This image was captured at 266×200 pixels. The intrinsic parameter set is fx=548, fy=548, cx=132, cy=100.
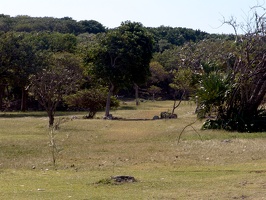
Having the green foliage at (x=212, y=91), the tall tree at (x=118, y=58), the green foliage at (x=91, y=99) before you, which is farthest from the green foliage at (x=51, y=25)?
the green foliage at (x=212, y=91)

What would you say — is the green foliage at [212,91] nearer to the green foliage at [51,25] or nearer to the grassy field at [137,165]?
the grassy field at [137,165]

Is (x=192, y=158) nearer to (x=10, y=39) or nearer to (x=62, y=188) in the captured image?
(x=62, y=188)

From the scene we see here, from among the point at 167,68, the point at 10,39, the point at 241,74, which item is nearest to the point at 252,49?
the point at 241,74

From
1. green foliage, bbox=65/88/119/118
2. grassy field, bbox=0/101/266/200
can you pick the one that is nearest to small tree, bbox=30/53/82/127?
green foliage, bbox=65/88/119/118

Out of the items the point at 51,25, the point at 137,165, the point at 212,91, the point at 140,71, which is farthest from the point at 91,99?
the point at 51,25

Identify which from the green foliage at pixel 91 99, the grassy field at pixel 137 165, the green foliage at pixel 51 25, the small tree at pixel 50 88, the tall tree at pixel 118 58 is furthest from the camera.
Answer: the green foliage at pixel 51 25

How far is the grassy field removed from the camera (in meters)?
10.5

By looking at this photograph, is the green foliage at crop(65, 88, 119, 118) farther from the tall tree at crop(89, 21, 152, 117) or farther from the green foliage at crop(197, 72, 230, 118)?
the green foliage at crop(197, 72, 230, 118)

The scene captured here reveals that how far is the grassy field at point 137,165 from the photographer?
1047 centimetres

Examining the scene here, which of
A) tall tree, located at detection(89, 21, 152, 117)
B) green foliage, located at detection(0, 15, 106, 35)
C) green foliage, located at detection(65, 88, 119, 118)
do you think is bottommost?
green foliage, located at detection(65, 88, 119, 118)

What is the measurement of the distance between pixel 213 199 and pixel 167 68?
243 feet

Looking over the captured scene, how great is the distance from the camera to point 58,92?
1319 inches

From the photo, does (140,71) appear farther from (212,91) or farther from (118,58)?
(212,91)

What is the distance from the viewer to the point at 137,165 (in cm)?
1606
